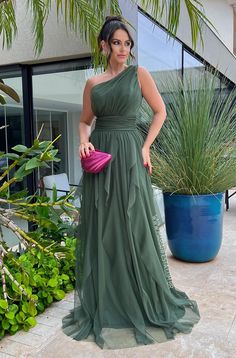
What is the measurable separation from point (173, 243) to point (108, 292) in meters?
1.20

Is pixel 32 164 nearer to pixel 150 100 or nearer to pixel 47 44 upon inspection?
pixel 150 100

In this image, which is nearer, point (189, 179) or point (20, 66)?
point (189, 179)

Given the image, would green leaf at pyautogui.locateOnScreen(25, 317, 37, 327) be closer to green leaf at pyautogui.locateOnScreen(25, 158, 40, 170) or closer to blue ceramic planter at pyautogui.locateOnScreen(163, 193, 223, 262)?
green leaf at pyautogui.locateOnScreen(25, 158, 40, 170)

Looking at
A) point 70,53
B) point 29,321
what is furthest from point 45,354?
point 70,53

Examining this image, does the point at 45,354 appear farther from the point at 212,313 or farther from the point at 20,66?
the point at 20,66

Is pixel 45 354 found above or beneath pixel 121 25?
beneath

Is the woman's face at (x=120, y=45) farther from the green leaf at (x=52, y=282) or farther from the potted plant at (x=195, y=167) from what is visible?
the green leaf at (x=52, y=282)

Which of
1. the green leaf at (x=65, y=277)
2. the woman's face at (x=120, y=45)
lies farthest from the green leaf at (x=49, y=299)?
the woman's face at (x=120, y=45)

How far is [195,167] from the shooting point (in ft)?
9.39

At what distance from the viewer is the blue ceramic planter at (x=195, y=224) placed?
9.43 feet

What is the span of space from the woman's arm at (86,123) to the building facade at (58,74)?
7.16ft

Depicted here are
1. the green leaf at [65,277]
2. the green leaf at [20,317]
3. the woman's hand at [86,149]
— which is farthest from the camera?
the green leaf at [65,277]

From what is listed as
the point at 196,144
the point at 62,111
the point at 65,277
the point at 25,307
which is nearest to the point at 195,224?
the point at 196,144

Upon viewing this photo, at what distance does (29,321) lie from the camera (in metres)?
2.02
